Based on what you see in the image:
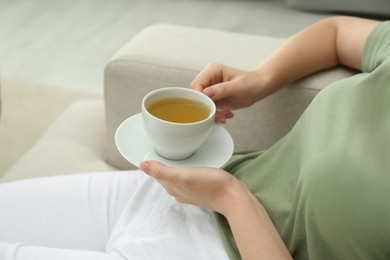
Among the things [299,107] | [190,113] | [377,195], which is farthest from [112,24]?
[377,195]

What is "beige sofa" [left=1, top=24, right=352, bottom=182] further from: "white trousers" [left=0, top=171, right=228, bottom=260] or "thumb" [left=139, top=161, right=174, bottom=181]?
"thumb" [left=139, top=161, right=174, bottom=181]

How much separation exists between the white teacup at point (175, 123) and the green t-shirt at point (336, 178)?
142 millimetres

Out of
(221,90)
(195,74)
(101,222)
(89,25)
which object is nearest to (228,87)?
(221,90)

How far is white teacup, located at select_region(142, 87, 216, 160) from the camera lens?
0.78m

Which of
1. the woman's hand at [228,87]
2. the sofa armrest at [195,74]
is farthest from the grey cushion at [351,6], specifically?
the woman's hand at [228,87]

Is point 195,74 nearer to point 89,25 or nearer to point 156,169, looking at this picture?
point 156,169

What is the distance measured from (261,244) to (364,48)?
17.5 inches

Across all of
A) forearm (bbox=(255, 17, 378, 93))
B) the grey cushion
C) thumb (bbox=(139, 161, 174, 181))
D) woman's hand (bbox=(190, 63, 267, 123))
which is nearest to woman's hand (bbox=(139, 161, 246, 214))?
thumb (bbox=(139, 161, 174, 181))

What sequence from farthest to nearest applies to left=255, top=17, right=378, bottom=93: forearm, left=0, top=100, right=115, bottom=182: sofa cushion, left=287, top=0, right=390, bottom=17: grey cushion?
left=287, top=0, right=390, bottom=17: grey cushion → left=0, top=100, right=115, bottom=182: sofa cushion → left=255, top=17, right=378, bottom=93: forearm

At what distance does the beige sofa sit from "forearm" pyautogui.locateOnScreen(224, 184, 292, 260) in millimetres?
332

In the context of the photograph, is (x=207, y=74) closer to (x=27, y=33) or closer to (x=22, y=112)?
(x=22, y=112)

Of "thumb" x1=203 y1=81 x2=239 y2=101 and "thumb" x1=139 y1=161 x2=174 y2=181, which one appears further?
"thumb" x1=203 y1=81 x2=239 y2=101

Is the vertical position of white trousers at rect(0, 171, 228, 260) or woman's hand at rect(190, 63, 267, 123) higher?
woman's hand at rect(190, 63, 267, 123)

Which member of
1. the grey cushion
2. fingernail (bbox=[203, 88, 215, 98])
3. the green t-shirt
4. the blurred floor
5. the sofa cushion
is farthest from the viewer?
the grey cushion
